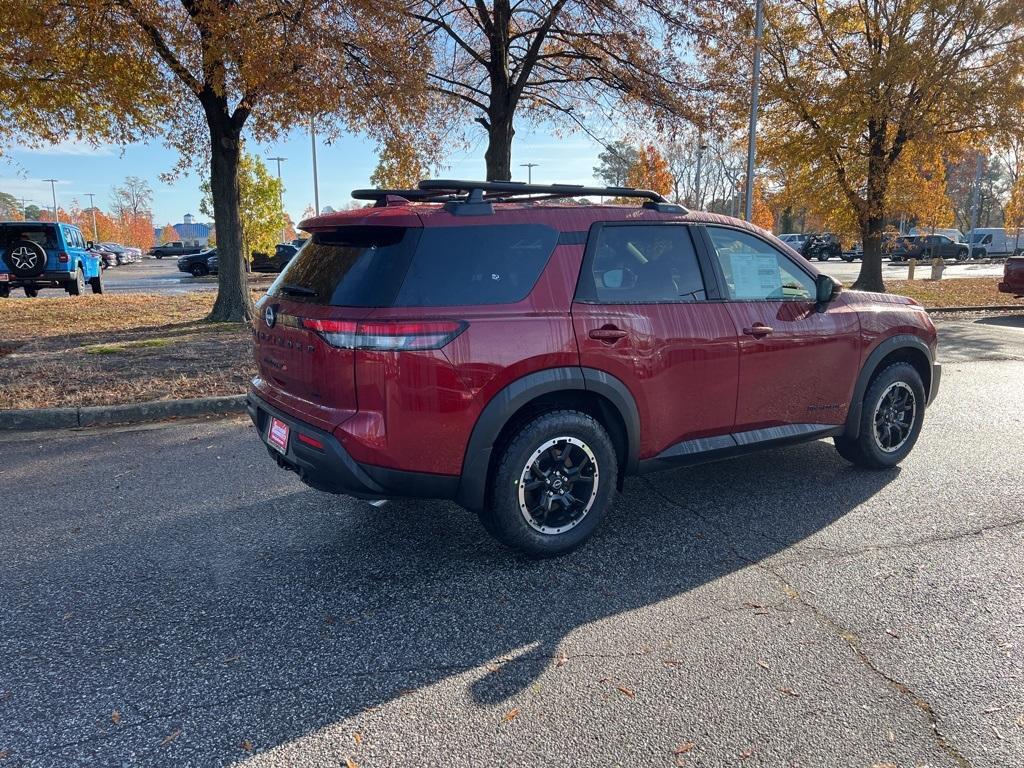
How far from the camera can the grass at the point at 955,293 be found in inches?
704

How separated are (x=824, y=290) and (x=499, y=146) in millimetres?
10683

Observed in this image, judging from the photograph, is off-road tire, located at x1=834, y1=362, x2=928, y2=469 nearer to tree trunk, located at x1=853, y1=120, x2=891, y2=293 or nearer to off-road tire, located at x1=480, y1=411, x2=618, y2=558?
off-road tire, located at x1=480, y1=411, x2=618, y2=558

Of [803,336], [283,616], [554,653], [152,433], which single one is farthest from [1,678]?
[803,336]

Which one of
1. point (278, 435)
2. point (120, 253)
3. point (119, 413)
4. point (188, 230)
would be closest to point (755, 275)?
point (278, 435)

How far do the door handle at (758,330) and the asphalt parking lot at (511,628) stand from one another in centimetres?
109

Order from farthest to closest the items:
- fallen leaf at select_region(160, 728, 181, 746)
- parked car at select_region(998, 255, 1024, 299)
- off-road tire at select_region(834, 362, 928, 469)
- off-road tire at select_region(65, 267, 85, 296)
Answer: off-road tire at select_region(65, 267, 85, 296)
parked car at select_region(998, 255, 1024, 299)
off-road tire at select_region(834, 362, 928, 469)
fallen leaf at select_region(160, 728, 181, 746)

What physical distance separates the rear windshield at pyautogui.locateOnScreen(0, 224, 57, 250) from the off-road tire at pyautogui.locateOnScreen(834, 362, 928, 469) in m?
19.9

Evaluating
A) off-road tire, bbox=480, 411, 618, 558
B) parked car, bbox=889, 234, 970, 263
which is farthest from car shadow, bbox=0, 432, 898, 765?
parked car, bbox=889, 234, 970, 263

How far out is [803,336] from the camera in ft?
14.4

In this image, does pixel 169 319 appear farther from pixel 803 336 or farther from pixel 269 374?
pixel 803 336

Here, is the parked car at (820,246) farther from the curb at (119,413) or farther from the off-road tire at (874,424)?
the curb at (119,413)

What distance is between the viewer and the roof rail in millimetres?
3445

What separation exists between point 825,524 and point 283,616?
3.03 metres

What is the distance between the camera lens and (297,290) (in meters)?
3.58
